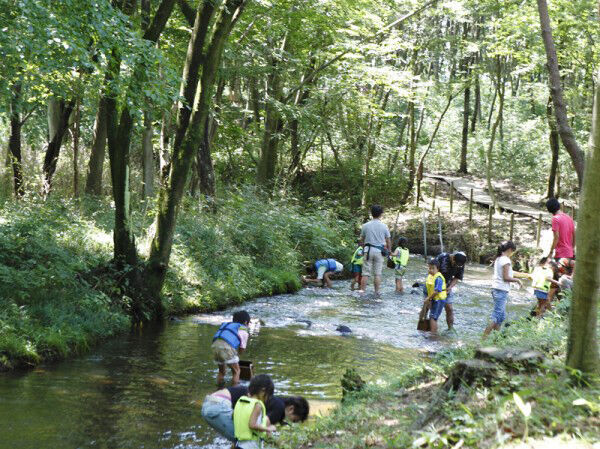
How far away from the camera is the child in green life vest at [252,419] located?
245 inches

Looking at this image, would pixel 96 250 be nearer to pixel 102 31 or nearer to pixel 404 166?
pixel 102 31

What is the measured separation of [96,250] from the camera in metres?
13.4

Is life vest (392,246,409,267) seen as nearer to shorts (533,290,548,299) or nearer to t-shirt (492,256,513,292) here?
shorts (533,290,548,299)

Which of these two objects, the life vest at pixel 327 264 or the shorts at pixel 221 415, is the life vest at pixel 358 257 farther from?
the shorts at pixel 221 415

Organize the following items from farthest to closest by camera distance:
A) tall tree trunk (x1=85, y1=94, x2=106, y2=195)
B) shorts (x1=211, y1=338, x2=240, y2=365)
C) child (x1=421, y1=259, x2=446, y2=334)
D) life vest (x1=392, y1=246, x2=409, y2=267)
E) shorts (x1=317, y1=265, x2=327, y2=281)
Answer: shorts (x1=317, y1=265, x2=327, y2=281), tall tree trunk (x1=85, y1=94, x2=106, y2=195), life vest (x1=392, y1=246, x2=409, y2=267), child (x1=421, y1=259, x2=446, y2=334), shorts (x1=211, y1=338, x2=240, y2=365)

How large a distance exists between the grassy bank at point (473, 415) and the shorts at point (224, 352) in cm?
193

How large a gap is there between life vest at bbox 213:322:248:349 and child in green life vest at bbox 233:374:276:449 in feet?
8.39

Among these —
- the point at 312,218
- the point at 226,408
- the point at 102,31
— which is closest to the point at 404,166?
the point at 312,218

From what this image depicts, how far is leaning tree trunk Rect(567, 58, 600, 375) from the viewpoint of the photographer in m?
5.14

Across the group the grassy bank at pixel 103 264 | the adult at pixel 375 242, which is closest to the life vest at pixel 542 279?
the adult at pixel 375 242

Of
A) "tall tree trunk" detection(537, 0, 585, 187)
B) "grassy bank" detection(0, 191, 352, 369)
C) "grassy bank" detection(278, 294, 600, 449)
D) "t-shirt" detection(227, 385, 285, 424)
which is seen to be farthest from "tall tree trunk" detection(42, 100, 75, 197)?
"grassy bank" detection(278, 294, 600, 449)

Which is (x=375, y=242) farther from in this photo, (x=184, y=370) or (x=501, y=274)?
(x=184, y=370)

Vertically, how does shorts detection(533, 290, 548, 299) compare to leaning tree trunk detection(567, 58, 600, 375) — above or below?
below

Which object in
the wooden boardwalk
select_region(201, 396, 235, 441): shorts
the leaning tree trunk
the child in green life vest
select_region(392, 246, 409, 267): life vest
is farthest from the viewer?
the wooden boardwalk
